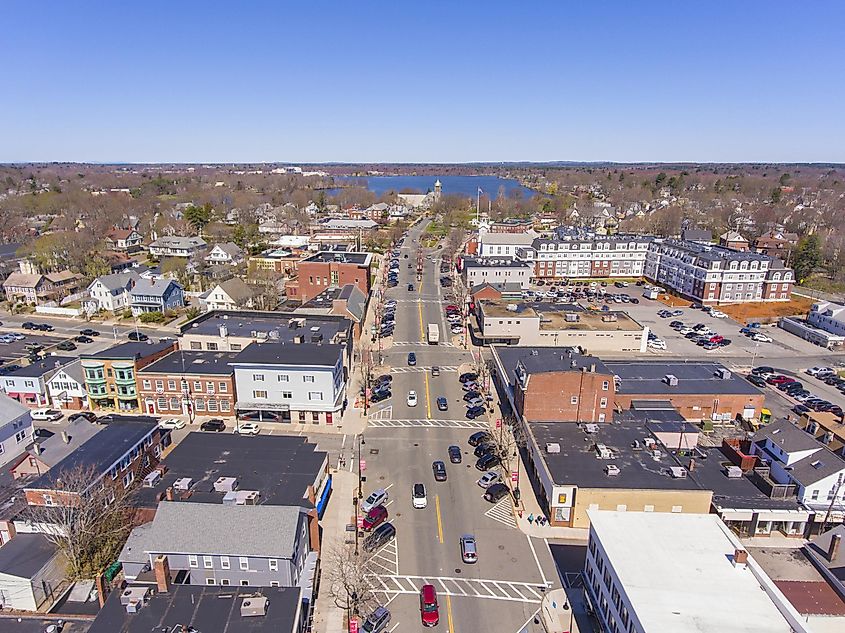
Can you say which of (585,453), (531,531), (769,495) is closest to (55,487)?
(531,531)

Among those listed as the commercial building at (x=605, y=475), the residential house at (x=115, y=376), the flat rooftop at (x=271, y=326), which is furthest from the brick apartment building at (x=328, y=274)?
the commercial building at (x=605, y=475)

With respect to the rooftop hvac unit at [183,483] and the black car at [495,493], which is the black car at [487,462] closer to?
the black car at [495,493]

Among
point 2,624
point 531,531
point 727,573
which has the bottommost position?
point 531,531

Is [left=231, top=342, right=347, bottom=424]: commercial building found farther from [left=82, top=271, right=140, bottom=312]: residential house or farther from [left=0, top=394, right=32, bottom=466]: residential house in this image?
[left=82, top=271, right=140, bottom=312]: residential house

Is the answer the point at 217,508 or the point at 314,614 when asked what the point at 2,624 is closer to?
the point at 217,508

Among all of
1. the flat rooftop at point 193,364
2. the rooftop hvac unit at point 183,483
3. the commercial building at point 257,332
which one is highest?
the commercial building at point 257,332
